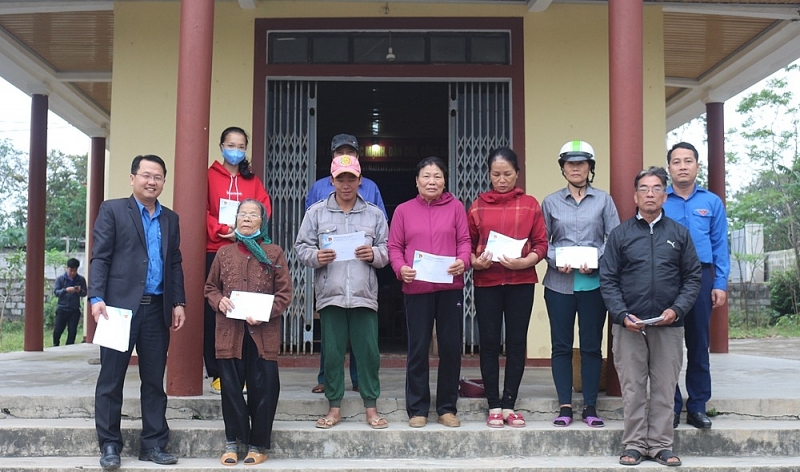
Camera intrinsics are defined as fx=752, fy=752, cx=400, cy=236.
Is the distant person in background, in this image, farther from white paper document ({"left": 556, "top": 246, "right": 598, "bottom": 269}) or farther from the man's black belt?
white paper document ({"left": 556, "top": 246, "right": 598, "bottom": 269})

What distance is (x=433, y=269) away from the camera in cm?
432

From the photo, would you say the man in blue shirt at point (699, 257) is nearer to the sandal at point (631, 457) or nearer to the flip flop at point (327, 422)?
the sandal at point (631, 457)

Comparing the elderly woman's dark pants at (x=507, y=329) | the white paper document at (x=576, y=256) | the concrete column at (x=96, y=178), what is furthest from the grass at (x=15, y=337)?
the white paper document at (x=576, y=256)

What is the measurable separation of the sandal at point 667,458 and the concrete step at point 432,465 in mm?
38

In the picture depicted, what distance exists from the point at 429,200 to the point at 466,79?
2786mm

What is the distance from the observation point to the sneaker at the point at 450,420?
443 centimetres

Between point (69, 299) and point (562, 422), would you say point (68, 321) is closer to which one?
point (69, 299)

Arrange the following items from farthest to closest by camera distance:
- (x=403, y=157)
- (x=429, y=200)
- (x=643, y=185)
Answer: (x=403, y=157) < (x=429, y=200) < (x=643, y=185)

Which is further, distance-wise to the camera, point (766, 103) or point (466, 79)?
point (766, 103)

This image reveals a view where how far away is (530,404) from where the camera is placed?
184 inches

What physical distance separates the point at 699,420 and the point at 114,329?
3.34 meters

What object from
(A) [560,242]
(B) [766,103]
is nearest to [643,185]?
(A) [560,242]

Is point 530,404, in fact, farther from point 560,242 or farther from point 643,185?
point 643,185

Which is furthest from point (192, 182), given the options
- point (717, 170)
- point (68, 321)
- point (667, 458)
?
point (68, 321)
